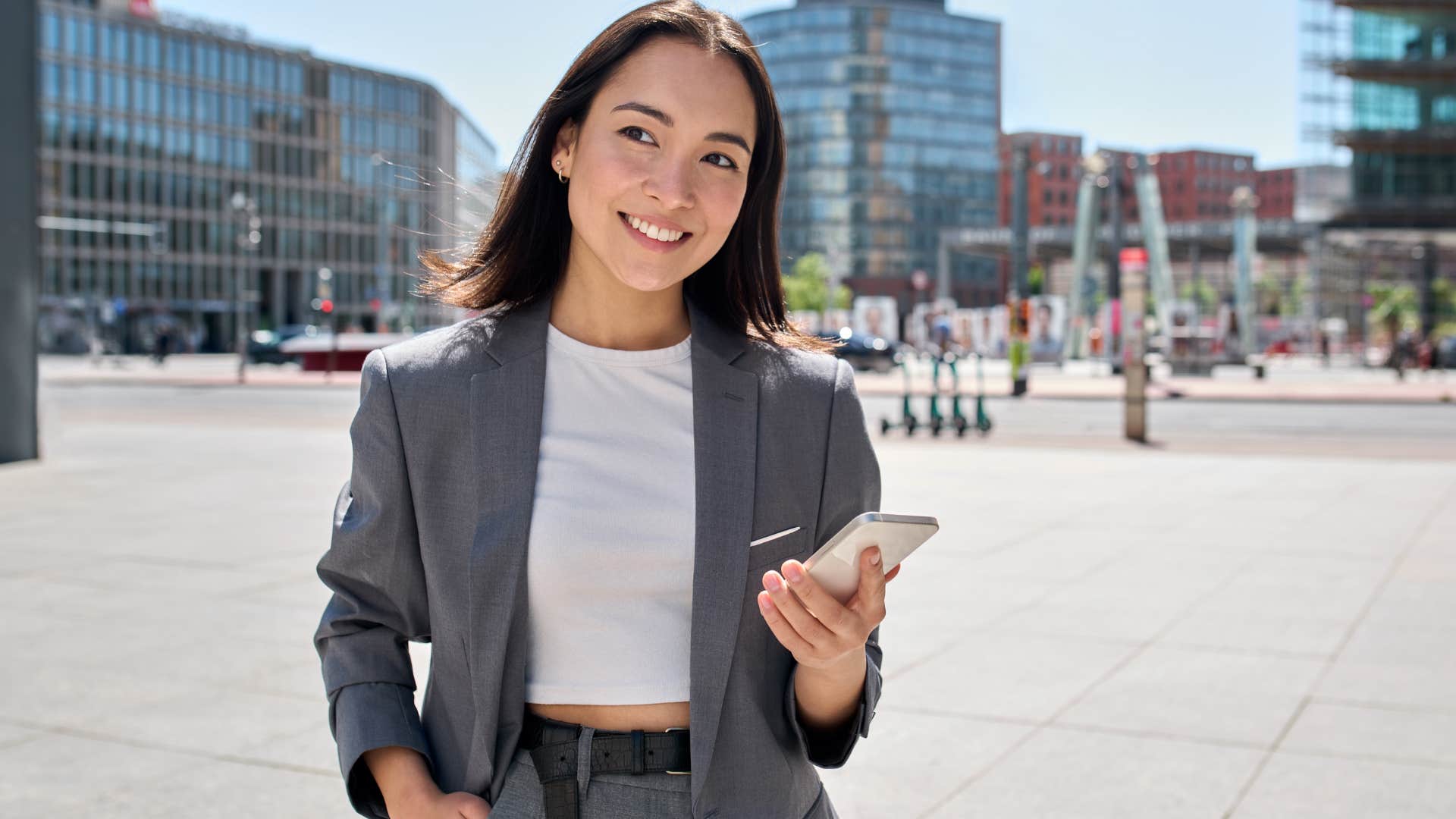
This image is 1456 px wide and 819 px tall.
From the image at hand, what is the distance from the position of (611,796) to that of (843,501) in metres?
0.49

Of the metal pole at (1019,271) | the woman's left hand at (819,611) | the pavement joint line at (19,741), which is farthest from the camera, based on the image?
the metal pole at (1019,271)

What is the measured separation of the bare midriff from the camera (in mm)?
1835

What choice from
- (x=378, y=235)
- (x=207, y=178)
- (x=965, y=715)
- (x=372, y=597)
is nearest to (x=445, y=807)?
(x=372, y=597)

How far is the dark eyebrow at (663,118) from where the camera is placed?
1898mm

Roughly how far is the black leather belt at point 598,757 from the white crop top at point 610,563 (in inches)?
1.7

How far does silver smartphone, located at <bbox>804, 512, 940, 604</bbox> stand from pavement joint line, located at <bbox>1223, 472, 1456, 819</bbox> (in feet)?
9.71

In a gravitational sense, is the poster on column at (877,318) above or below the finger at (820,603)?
above

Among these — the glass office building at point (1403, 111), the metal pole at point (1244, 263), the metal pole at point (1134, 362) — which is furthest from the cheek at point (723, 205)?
the glass office building at point (1403, 111)

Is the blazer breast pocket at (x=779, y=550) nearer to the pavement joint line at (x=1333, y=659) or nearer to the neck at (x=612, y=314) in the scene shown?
the neck at (x=612, y=314)

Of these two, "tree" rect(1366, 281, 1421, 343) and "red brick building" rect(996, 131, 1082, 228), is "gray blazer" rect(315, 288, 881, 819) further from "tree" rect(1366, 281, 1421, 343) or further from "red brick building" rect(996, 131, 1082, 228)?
"tree" rect(1366, 281, 1421, 343)

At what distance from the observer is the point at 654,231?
6.27ft

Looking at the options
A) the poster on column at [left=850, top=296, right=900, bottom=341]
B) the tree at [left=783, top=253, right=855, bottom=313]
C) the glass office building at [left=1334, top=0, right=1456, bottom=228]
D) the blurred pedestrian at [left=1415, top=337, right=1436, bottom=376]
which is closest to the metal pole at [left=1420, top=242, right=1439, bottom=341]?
the glass office building at [left=1334, top=0, right=1456, bottom=228]

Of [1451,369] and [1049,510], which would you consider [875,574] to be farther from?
[1451,369]

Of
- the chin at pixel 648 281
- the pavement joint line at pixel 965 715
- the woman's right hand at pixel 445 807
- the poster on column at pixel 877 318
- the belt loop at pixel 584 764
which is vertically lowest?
the pavement joint line at pixel 965 715
